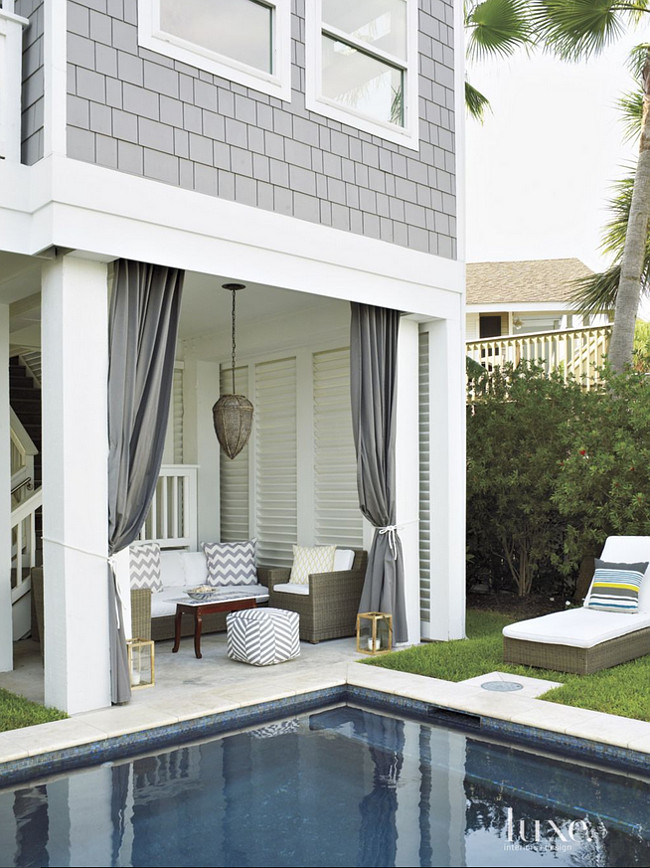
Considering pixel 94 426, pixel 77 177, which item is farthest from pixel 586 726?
pixel 77 177

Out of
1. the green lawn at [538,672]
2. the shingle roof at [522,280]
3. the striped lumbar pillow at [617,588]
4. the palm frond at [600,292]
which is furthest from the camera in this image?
the shingle roof at [522,280]

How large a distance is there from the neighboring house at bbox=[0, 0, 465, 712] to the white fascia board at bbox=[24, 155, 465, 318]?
15 mm

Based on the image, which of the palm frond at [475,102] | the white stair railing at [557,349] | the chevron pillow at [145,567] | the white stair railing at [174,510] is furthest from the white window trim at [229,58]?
the white stair railing at [557,349]

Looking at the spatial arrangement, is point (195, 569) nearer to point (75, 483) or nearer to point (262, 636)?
point (262, 636)

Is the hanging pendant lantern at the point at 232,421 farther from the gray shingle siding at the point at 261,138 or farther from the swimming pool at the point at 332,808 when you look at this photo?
the swimming pool at the point at 332,808

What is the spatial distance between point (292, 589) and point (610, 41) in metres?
8.52

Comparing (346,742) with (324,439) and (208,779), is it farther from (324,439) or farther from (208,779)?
(324,439)

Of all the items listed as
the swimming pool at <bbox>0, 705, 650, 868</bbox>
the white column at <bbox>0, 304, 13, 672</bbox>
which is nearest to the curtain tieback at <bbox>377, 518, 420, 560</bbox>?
the swimming pool at <bbox>0, 705, 650, 868</bbox>

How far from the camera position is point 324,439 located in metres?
9.03

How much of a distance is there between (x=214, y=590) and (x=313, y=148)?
403cm

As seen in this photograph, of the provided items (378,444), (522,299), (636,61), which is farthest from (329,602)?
(522,299)

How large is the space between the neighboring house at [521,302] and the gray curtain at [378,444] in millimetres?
14659

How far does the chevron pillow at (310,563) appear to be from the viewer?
27.6ft

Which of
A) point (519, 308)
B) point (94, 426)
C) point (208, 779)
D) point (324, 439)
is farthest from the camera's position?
point (519, 308)
